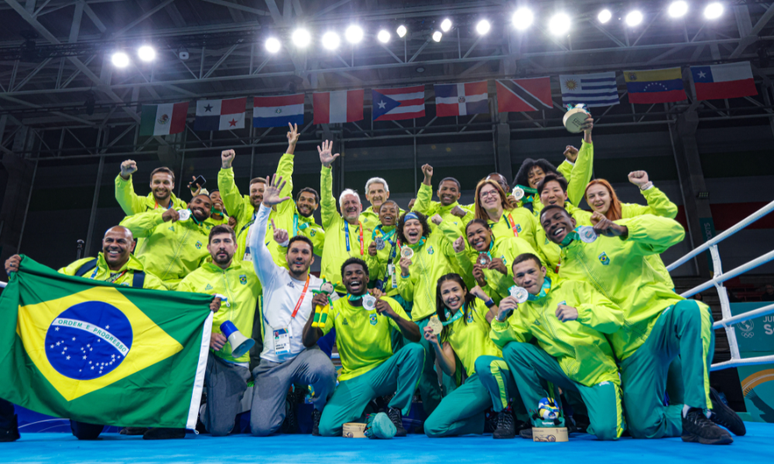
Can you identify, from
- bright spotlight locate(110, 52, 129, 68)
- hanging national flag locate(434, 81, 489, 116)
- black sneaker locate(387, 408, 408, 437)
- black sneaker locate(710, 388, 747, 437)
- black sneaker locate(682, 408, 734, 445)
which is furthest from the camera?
hanging national flag locate(434, 81, 489, 116)

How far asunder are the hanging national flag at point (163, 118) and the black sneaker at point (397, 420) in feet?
35.4

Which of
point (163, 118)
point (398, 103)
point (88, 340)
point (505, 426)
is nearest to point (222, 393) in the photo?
point (88, 340)

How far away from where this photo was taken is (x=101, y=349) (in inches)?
137

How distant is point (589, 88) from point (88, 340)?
11.6 meters

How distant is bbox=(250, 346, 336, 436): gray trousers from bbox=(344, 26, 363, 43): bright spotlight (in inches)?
346

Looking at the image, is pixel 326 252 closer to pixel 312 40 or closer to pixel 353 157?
pixel 312 40

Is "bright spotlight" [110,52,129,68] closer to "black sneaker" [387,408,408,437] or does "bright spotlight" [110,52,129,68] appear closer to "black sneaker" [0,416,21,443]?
"black sneaker" [0,416,21,443]

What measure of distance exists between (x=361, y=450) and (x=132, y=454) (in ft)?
4.15

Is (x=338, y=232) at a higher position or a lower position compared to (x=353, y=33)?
lower

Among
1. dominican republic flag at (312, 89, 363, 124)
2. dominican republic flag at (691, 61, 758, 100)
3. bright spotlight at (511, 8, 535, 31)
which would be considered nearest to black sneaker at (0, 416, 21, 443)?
dominican republic flag at (312, 89, 363, 124)

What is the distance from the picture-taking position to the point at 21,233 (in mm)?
15133

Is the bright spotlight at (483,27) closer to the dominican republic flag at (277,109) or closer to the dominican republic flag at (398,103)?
the dominican republic flag at (398,103)

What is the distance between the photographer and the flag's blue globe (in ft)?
11.1

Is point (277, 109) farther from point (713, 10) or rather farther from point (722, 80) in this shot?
point (722, 80)
